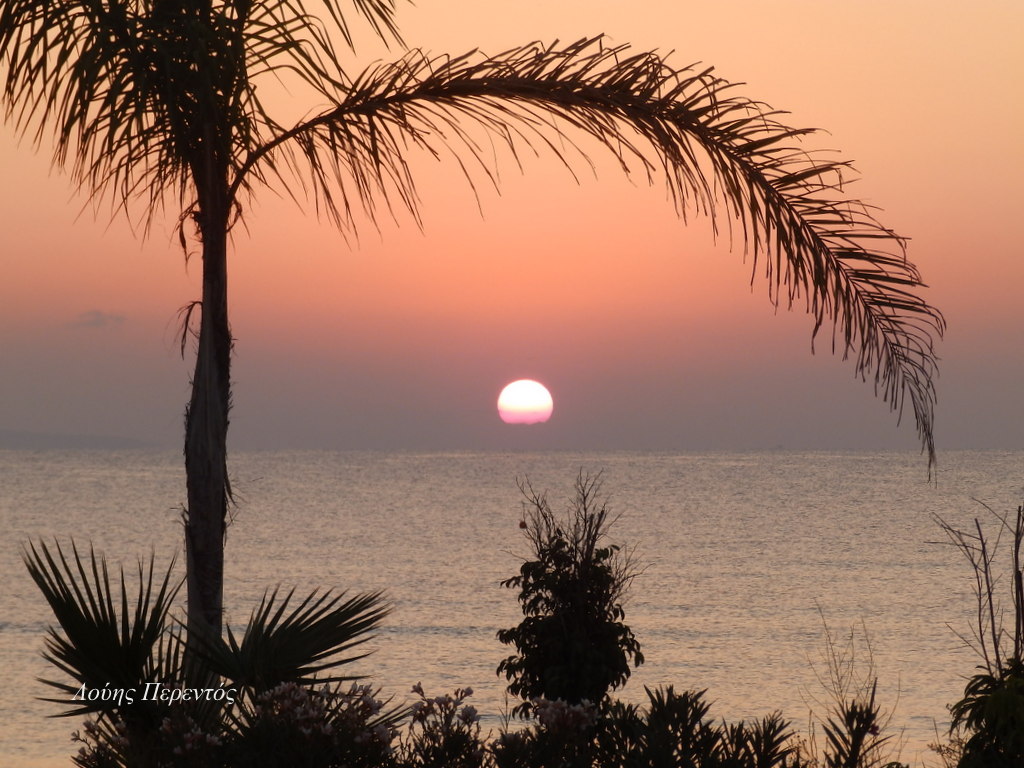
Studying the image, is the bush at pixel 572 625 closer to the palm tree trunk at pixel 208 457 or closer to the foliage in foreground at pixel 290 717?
the palm tree trunk at pixel 208 457

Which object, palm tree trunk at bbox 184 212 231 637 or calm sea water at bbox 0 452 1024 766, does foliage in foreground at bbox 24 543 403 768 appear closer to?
palm tree trunk at bbox 184 212 231 637

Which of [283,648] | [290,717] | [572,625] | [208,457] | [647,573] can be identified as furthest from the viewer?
[647,573]

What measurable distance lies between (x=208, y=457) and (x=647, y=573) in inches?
1280

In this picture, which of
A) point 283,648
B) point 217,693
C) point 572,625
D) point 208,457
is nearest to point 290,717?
point 283,648

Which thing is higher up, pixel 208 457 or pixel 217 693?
pixel 208 457

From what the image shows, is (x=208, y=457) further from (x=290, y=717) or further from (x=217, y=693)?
(x=290, y=717)

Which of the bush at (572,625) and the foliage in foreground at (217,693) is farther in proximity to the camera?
the bush at (572,625)

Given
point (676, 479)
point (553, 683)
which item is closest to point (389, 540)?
point (553, 683)

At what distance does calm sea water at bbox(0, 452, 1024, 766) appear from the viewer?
60.2 ft

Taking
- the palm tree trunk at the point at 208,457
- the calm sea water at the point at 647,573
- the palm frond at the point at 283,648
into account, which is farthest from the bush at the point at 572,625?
the palm frond at the point at 283,648

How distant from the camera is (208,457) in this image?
4.42 meters

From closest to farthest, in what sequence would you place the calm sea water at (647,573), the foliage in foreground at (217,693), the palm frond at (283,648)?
1. the foliage in foreground at (217,693)
2. the palm frond at (283,648)
3. the calm sea water at (647,573)

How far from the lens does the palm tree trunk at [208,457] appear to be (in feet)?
14.5

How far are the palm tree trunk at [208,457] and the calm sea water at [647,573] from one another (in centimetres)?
113
